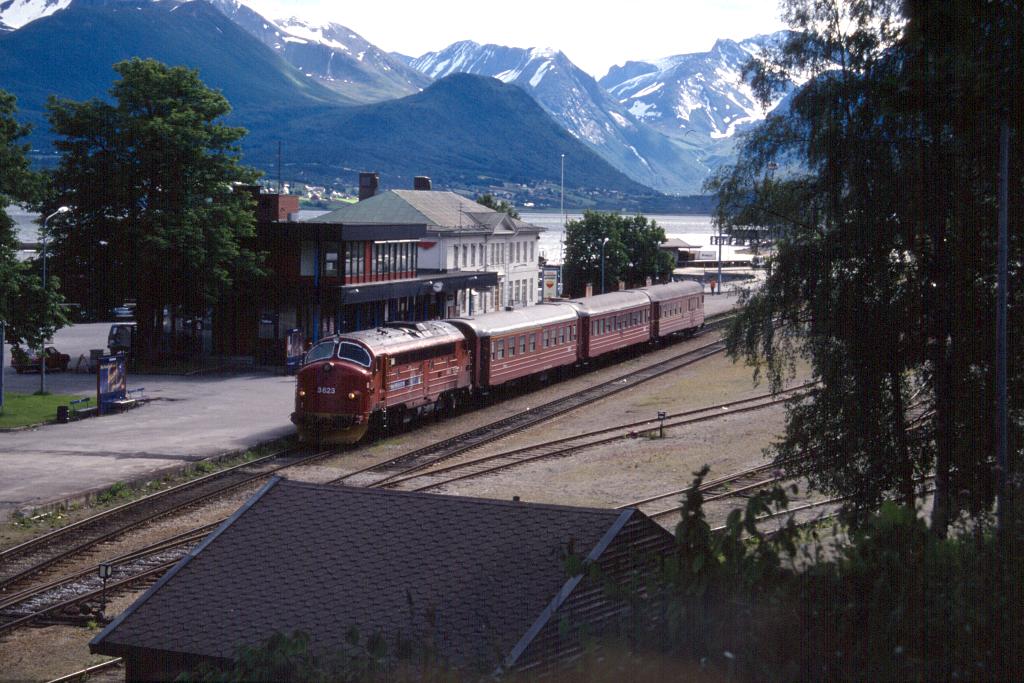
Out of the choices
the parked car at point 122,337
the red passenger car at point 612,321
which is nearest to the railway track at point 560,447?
the red passenger car at point 612,321

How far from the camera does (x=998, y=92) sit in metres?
17.4

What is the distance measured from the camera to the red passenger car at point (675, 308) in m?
61.8

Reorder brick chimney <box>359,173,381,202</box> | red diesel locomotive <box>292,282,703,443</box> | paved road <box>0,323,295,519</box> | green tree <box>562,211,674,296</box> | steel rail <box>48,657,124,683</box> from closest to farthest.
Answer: steel rail <box>48,657,124,683</box>
paved road <box>0,323,295,519</box>
red diesel locomotive <box>292,282,703,443</box>
green tree <box>562,211,674,296</box>
brick chimney <box>359,173,381,202</box>

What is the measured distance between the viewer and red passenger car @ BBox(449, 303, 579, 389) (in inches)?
1619

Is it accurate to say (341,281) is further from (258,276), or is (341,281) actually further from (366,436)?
(366,436)

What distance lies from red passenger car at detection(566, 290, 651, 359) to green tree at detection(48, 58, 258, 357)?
48.2ft

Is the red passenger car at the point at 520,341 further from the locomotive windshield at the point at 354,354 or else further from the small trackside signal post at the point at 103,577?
the small trackside signal post at the point at 103,577

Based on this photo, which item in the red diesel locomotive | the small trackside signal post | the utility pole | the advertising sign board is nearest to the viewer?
the small trackside signal post

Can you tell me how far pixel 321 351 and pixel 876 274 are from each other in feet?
56.8

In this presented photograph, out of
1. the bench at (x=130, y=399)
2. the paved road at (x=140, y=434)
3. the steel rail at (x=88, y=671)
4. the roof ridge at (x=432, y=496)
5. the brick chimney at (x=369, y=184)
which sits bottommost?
the steel rail at (x=88, y=671)

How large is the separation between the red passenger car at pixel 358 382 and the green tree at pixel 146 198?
16758 millimetres

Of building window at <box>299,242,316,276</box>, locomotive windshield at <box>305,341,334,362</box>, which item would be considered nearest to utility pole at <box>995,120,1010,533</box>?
locomotive windshield at <box>305,341,334,362</box>

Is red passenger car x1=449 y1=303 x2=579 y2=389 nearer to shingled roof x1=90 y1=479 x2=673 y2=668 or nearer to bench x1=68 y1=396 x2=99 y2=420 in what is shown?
bench x1=68 y1=396 x2=99 y2=420

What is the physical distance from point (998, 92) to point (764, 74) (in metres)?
6.88
